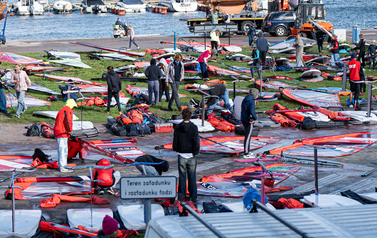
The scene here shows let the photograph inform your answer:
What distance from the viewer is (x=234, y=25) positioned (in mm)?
37688

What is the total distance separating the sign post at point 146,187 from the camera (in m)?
5.71

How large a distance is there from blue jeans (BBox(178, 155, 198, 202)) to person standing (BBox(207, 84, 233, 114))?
656 cm

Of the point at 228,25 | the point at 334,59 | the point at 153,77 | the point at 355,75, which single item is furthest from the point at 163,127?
the point at 228,25

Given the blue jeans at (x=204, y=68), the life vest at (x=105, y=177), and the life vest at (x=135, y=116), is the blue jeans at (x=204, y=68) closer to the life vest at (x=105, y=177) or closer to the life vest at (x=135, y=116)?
the life vest at (x=135, y=116)

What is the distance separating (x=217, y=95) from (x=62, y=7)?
343 feet

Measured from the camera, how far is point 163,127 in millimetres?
14695

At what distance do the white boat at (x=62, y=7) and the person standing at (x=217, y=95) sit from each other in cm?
10381

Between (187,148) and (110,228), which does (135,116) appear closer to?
(187,148)

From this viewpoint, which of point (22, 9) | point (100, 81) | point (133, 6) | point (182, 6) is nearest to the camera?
point (100, 81)

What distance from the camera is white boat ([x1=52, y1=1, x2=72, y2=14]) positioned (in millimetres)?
111938

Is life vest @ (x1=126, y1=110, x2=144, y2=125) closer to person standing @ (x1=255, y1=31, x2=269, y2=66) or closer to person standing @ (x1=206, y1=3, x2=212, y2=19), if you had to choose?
person standing @ (x1=255, y1=31, x2=269, y2=66)

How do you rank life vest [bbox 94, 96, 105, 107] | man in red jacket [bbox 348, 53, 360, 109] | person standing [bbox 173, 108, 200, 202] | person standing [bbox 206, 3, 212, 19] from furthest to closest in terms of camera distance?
1. person standing [bbox 206, 3, 212, 19]
2. life vest [bbox 94, 96, 105, 107]
3. man in red jacket [bbox 348, 53, 360, 109]
4. person standing [bbox 173, 108, 200, 202]

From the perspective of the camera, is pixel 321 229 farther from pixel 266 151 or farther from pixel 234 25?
pixel 234 25

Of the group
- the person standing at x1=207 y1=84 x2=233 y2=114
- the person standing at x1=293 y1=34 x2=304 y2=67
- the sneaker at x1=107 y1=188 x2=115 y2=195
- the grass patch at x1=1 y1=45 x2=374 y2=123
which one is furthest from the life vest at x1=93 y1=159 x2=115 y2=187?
the person standing at x1=293 y1=34 x2=304 y2=67
